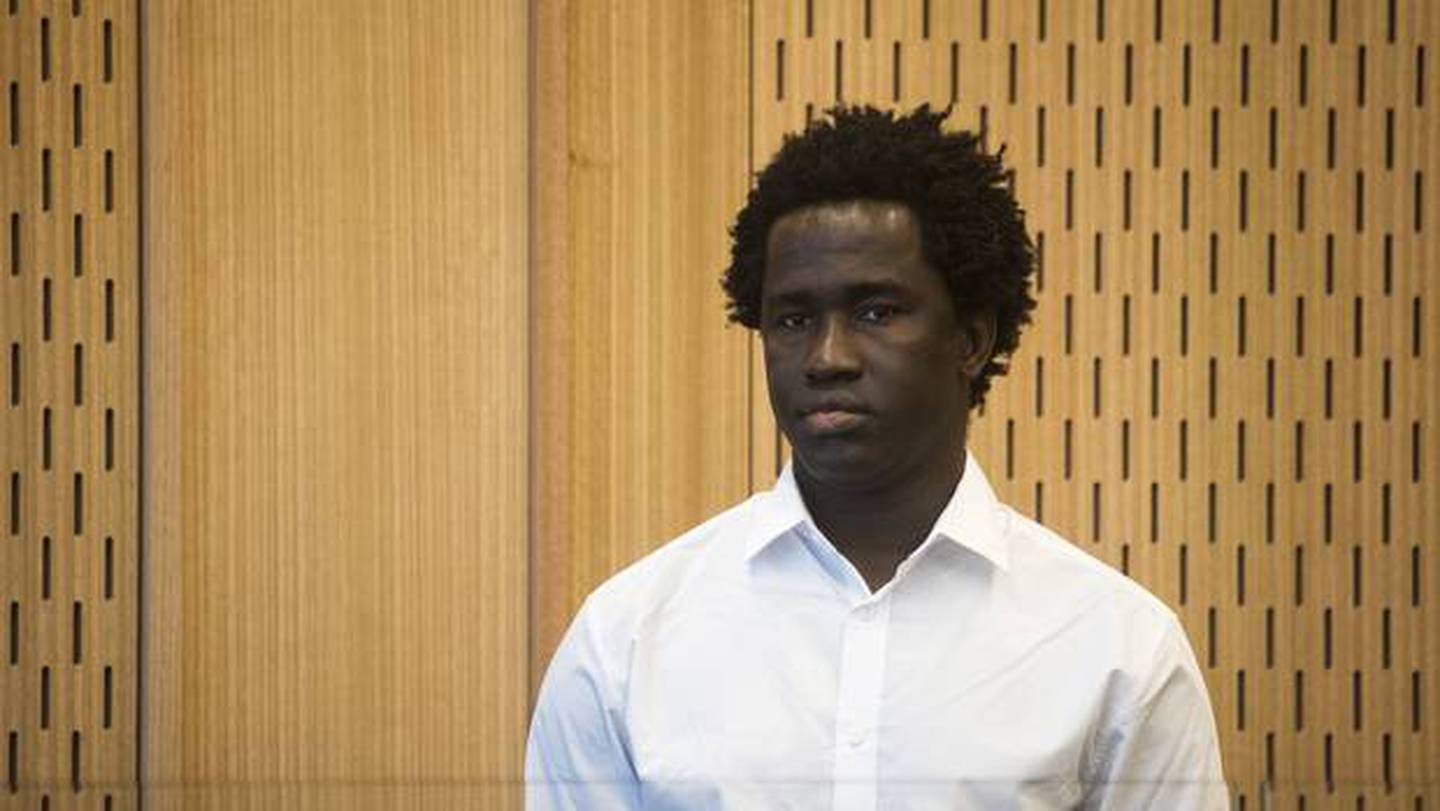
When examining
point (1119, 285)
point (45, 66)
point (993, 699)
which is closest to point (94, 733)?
point (45, 66)

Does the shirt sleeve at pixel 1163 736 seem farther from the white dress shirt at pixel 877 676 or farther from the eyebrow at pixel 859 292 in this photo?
the eyebrow at pixel 859 292

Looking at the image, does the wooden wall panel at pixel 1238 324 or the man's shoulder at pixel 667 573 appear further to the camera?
the wooden wall panel at pixel 1238 324

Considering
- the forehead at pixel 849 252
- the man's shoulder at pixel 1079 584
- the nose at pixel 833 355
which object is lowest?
the man's shoulder at pixel 1079 584

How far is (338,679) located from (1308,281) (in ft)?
5.39

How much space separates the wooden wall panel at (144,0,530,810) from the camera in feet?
11.5

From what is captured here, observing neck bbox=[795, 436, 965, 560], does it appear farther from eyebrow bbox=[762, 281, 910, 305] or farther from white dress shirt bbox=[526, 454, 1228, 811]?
eyebrow bbox=[762, 281, 910, 305]

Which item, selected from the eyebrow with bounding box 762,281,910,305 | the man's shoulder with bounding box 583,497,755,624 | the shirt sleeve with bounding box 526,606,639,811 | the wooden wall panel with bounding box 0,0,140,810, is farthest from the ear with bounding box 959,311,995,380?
the wooden wall panel with bounding box 0,0,140,810

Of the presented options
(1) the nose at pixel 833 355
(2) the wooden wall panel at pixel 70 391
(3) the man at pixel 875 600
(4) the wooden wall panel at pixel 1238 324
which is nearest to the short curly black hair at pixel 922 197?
(3) the man at pixel 875 600

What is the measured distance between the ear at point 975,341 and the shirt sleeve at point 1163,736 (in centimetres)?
30

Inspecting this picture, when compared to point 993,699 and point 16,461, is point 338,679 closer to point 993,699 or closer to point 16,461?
point 16,461

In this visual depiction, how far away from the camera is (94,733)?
11.6 feet

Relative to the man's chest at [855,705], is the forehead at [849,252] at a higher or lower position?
higher

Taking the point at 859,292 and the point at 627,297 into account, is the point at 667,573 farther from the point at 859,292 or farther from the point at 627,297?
the point at 627,297

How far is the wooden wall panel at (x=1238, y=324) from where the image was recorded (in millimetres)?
3662
